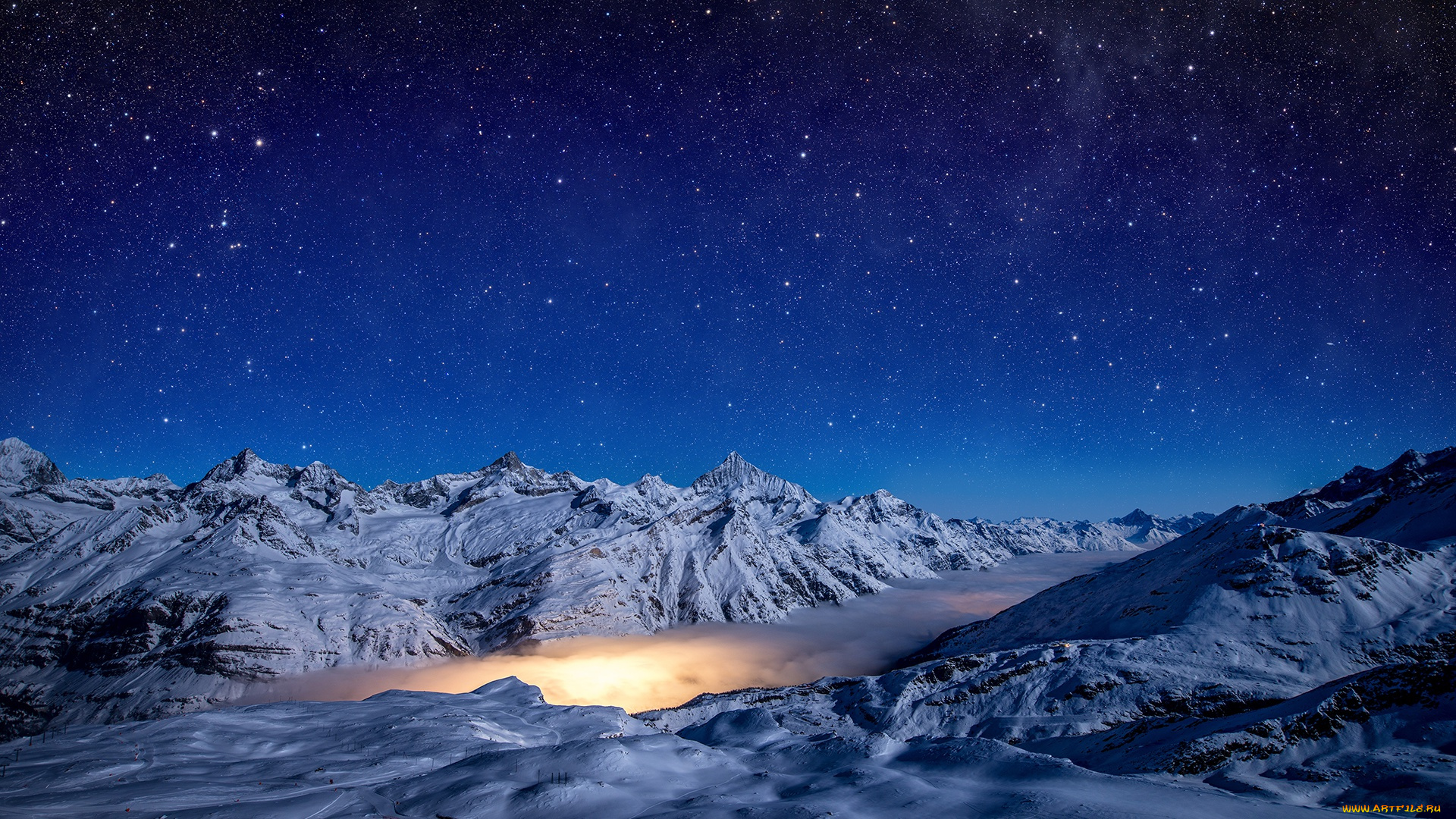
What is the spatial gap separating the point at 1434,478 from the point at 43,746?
310m

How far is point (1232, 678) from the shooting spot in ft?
302

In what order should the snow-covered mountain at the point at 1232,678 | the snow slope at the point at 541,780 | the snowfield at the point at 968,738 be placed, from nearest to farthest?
the snow slope at the point at 541,780, the snowfield at the point at 968,738, the snow-covered mountain at the point at 1232,678

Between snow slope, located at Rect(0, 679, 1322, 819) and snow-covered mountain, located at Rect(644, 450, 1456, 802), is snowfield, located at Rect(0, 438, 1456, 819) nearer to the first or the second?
snow slope, located at Rect(0, 679, 1322, 819)

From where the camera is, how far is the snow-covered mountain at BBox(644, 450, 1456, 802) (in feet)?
155

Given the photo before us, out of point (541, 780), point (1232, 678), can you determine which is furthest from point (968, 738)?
point (1232, 678)

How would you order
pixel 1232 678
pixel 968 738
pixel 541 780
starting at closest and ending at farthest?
1. pixel 541 780
2. pixel 968 738
3. pixel 1232 678

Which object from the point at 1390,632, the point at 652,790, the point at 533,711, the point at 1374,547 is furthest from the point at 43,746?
the point at 1374,547

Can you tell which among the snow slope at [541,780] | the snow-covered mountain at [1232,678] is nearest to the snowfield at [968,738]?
the snow slope at [541,780]

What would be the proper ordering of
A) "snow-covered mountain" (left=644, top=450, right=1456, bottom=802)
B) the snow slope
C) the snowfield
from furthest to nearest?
1. "snow-covered mountain" (left=644, top=450, right=1456, bottom=802)
2. the snowfield
3. the snow slope

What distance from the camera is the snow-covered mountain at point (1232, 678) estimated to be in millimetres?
47219

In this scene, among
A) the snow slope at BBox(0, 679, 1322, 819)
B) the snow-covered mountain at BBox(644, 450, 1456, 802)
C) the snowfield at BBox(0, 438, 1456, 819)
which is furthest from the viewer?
the snow-covered mountain at BBox(644, 450, 1456, 802)

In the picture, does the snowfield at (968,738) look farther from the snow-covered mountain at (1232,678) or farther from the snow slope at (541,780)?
the snow-covered mountain at (1232,678)

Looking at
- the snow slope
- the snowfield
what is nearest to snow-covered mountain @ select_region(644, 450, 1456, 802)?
the snowfield

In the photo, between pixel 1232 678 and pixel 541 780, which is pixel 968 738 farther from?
pixel 1232 678
